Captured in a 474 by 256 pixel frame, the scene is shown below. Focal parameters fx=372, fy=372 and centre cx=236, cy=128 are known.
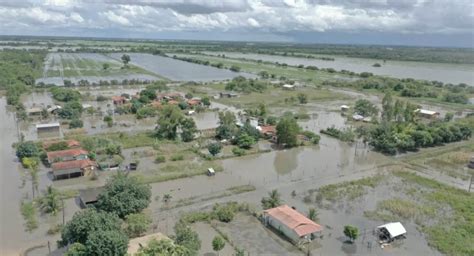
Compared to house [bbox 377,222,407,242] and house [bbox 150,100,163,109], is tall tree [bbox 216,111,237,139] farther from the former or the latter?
house [bbox 377,222,407,242]

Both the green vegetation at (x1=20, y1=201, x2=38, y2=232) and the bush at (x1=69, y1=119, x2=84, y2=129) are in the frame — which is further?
the bush at (x1=69, y1=119, x2=84, y2=129)

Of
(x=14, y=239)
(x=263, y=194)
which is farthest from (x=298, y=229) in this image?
(x=14, y=239)

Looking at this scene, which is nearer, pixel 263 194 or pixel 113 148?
pixel 263 194

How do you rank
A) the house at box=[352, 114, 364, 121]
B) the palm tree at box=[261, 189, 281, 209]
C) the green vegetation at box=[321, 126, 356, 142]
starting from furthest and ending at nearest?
the house at box=[352, 114, 364, 121], the green vegetation at box=[321, 126, 356, 142], the palm tree at box=[261, 189, 281, 209]

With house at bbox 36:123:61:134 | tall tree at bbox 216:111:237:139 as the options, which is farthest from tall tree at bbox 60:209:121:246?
house at bbox 36:123:61:134

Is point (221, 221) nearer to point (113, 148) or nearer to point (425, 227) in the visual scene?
point (425, 227)

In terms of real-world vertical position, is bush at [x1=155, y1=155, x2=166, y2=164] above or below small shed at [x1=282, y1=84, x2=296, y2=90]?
below

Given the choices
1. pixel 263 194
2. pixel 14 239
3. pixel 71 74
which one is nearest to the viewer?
pixel 14 239

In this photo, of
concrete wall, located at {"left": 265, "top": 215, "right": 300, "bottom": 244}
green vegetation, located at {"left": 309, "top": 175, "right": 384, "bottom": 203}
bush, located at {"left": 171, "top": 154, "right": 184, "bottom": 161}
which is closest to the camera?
concrete wall, located at {"left": 265, "top": 215, "right": 300, "bottom": 244}
